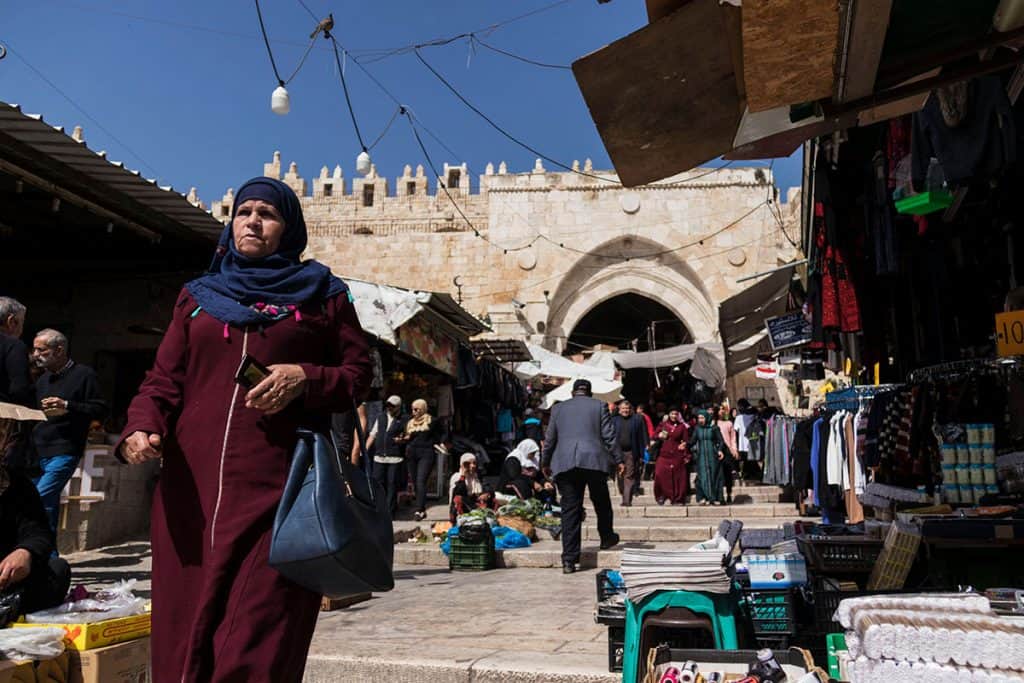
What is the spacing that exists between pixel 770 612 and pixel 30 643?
107 inches

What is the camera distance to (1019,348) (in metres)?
4.55

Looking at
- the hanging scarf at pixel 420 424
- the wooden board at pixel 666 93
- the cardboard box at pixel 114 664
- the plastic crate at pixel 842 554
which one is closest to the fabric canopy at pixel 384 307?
the hanging scarf at pixel 420 424

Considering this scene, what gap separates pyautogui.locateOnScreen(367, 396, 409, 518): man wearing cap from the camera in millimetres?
10484

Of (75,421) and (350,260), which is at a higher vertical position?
(350,260)

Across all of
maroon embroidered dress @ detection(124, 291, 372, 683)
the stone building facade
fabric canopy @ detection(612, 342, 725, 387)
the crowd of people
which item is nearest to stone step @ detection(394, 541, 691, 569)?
the crowd of people

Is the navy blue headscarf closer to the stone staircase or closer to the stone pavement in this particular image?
the stone pavement

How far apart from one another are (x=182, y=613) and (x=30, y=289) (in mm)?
10770

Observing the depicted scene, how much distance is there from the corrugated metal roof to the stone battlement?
1335cm

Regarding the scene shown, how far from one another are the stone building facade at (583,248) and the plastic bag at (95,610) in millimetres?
19642

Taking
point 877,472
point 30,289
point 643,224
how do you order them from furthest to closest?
point 643,224 < point 30,289 < point 877,472

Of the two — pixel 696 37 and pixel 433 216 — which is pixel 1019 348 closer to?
pixel 696 37

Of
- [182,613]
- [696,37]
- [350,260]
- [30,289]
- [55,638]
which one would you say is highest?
[350,260]

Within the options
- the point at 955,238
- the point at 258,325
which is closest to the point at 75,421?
the point at 258,325

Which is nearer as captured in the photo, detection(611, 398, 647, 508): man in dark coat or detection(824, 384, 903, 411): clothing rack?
detection(824, 384, 903, 411): clothing rack
